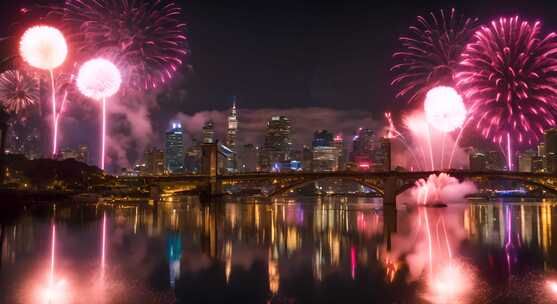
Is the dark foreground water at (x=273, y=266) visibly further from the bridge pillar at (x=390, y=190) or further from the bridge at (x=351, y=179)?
the bridge at (x=351, y=179)

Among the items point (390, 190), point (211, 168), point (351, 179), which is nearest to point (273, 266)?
point (390, 190)

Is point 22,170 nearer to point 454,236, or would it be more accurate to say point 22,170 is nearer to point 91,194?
point 91,194

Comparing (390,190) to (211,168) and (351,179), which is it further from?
(211,168)

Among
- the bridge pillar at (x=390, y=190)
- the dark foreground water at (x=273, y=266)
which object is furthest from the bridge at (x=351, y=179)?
the dark foreground water at (x=273, y=266)

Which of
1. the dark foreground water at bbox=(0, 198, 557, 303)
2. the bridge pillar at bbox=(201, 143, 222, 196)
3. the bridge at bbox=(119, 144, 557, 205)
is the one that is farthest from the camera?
the bridge pillar at bbox=(201, 143, 222, 196)

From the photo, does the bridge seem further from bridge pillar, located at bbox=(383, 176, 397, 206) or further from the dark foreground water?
the dark foreground water

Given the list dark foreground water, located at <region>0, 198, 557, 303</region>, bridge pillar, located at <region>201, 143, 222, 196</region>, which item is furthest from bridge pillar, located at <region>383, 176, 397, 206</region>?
bridge pillar, located at <region>201, 143, 222, 196</region>
